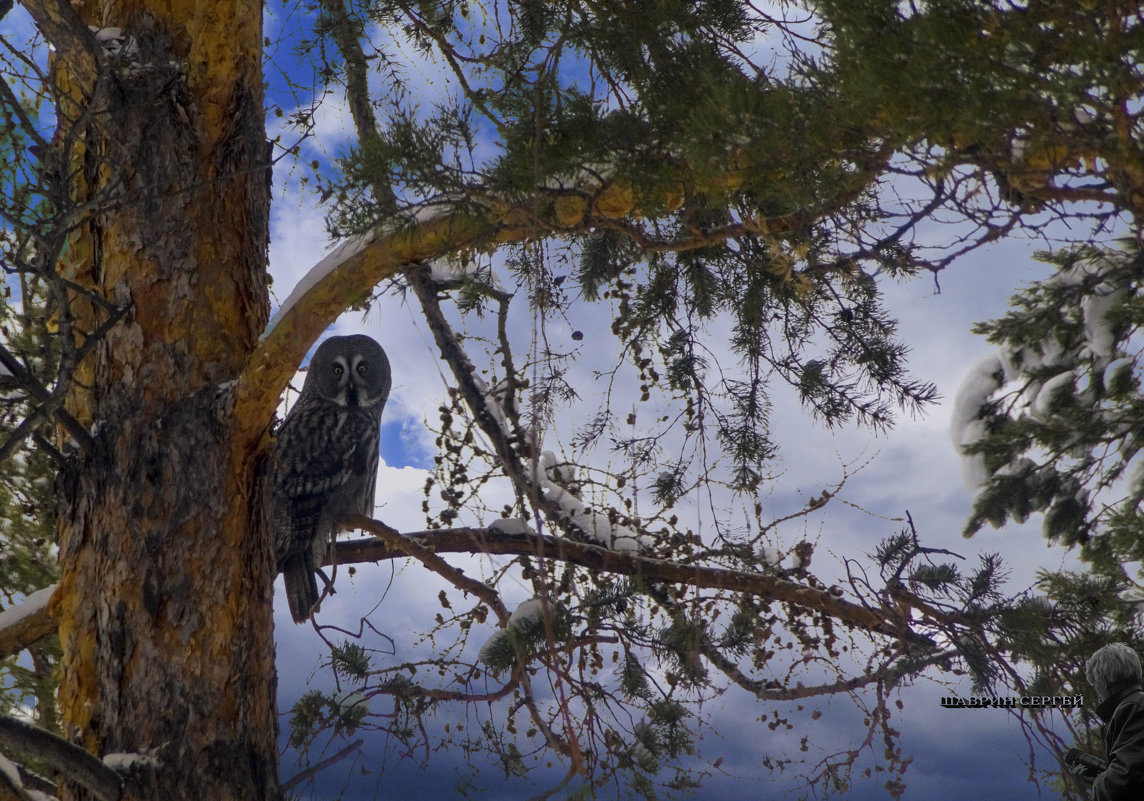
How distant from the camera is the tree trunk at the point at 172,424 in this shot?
2.66 m

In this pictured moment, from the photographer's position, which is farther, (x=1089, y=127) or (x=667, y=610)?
(x=667, y=610)

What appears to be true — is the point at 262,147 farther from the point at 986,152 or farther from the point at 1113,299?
the point at 1113,299

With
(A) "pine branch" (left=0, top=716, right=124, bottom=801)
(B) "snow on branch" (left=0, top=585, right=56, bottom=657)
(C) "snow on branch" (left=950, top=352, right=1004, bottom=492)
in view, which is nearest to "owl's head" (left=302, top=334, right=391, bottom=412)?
(B) "snow on branch" (left=0, top=585, right=56, bottom=657)

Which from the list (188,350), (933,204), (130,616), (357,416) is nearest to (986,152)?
(933,204)

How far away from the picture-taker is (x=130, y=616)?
8.87ft

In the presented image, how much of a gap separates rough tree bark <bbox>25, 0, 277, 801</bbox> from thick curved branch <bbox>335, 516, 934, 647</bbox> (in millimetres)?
1064

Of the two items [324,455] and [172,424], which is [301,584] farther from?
[172,424]

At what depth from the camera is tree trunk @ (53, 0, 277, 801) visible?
2658mm

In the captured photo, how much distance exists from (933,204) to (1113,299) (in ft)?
12.4

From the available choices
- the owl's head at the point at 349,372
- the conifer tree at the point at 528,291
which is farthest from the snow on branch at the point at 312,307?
the owl's head at the point at 349,372

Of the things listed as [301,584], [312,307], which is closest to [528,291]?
[312,307]

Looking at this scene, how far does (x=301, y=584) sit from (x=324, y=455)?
24.7 inches

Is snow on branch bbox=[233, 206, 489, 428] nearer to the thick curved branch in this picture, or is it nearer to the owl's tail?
the thick curved branch

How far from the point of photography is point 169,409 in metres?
2.87
